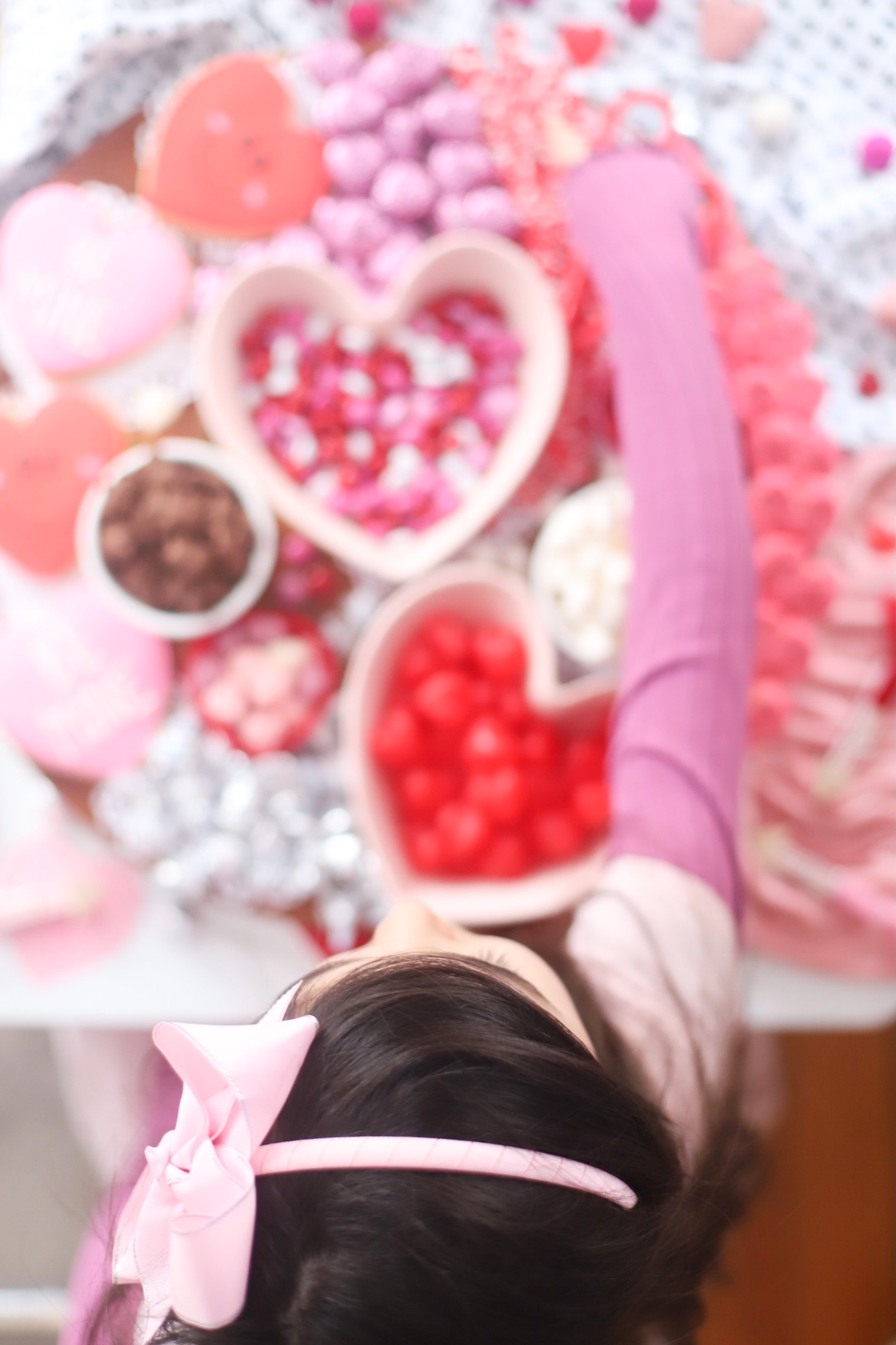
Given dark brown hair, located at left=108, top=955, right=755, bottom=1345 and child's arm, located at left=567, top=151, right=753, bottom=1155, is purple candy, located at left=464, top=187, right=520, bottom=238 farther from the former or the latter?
dark brown hair, located at left=108, top=955, right=755, bottom=1345

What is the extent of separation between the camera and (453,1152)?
304mm

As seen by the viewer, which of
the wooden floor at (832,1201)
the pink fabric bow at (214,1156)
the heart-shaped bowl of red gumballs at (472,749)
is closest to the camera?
the pink fabric bow at (214,1156)

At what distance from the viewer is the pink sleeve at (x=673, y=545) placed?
56cm

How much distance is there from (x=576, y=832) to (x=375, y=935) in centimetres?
27

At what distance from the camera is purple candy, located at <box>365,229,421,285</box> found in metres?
0.73

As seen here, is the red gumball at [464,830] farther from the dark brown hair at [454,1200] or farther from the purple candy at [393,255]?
the purple candy at [393,255]

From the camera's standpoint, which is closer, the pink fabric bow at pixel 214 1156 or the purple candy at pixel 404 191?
the pink fabric bow at pixel 214 1156

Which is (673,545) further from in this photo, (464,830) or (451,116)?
(451,116)

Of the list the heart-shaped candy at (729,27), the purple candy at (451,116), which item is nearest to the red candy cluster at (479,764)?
the purple candy at (451,116)

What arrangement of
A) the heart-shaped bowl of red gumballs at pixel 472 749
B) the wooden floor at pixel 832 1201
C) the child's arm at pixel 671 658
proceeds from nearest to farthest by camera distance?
the child's arm at pixel 671 658 < the heart-shaped bowl of red gumballs at pixel 472 749 < the wooden floor at pixel 832 1201

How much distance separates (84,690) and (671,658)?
45 cm

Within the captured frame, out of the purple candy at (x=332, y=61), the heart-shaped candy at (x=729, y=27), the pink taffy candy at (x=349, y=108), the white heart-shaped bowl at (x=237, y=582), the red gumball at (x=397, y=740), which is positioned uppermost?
the purple candy at (x=332, y=61)

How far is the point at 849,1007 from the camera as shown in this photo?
0.72 metres

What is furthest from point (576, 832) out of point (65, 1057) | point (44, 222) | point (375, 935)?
point (44, 222)
